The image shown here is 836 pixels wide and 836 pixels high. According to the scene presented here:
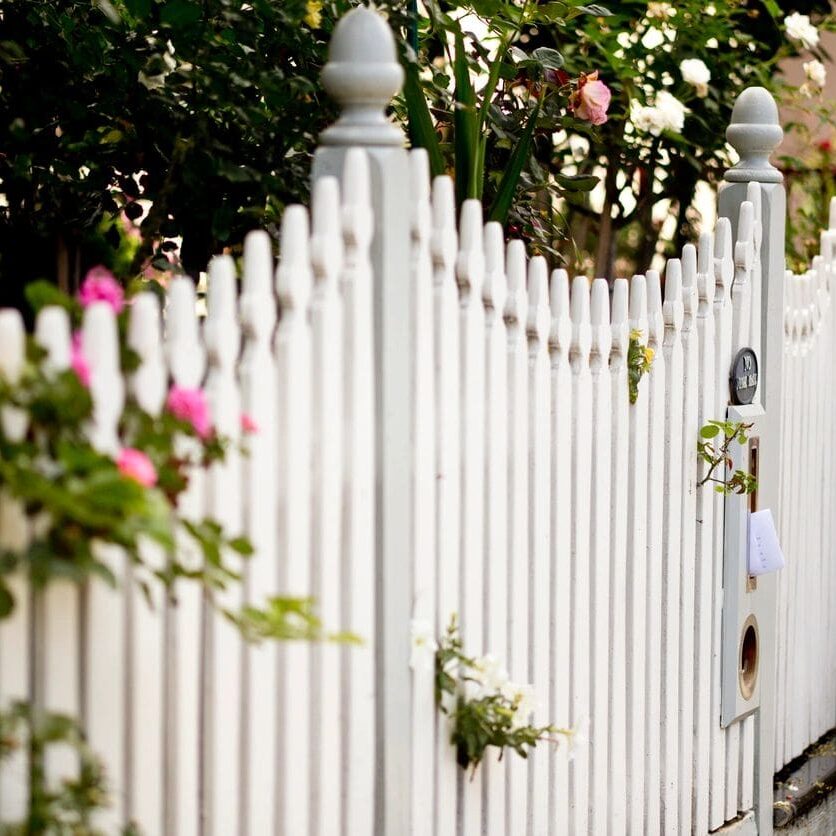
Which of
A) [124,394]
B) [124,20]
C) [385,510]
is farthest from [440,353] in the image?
[124,20]

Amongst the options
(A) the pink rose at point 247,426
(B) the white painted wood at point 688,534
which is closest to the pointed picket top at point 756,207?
(B) the white painted wood at point 688,534

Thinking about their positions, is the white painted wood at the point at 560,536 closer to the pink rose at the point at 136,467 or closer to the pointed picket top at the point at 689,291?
the pointed picket top at the point at 689,291

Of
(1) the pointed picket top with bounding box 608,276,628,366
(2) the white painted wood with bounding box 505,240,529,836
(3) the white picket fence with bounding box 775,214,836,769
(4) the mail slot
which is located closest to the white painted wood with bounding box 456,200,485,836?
(2) the white painted wood with bounding box 505,240,529,836

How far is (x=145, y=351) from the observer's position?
1979 millimetres

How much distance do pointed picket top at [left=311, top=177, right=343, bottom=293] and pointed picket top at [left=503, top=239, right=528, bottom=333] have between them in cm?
53

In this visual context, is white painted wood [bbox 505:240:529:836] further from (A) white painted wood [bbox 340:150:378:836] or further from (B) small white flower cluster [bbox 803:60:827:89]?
(B) small white flower cluster [bbox 803:60:827:89]

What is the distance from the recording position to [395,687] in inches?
98.8

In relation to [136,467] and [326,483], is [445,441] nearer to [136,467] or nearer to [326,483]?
[326,483]

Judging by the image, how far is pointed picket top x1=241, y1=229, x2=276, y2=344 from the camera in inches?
86.1

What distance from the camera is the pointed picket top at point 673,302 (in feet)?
11.0

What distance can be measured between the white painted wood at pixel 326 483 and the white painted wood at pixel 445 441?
0.28 m

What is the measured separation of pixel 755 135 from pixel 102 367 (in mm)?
2257

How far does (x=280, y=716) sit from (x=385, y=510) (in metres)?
0.39

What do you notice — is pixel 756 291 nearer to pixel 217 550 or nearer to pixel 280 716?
pixel 280 716
